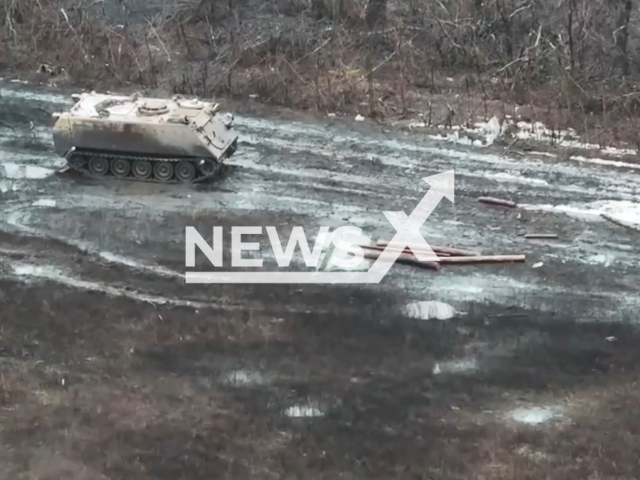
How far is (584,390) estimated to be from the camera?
10.1m

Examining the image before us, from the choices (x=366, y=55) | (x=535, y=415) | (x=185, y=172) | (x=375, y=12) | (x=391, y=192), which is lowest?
(x=535, y=415)

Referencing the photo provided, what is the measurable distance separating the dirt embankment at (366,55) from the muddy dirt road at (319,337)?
3.09 m

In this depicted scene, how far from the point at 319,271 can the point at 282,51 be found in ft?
32.5

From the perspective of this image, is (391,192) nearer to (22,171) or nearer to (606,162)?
(606,162)

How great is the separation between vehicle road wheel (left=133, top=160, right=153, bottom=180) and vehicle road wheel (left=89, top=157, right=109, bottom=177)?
1.57 ft

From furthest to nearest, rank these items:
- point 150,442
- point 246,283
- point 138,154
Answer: point 138,154, point 246,283, point 150,442

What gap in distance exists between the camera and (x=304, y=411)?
31.7 feet

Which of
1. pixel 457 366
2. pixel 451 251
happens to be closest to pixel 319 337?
pixel 457 366

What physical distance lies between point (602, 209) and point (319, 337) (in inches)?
218

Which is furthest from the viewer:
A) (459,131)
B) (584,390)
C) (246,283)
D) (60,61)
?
(60,61)

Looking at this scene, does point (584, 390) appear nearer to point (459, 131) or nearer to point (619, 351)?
point (619, 351)

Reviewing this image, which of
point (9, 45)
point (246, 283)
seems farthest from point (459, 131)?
point (9, 45)

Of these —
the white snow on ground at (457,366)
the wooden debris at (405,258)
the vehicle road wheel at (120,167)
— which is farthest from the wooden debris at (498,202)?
the vehicle road wheel at (120,167)

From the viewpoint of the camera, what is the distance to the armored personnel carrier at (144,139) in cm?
1489
